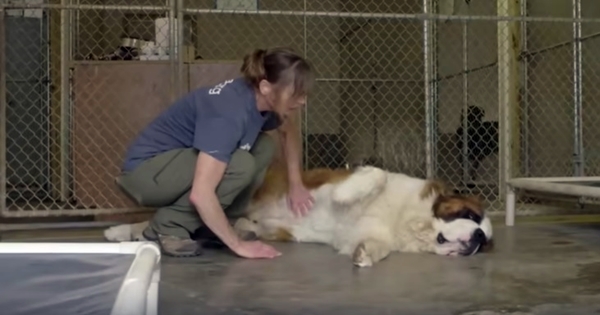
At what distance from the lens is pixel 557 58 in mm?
5363

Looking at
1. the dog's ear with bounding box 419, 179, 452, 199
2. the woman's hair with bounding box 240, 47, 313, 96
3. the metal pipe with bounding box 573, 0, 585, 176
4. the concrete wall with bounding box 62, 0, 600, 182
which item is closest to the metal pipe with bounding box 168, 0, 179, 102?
the woman's hair with bounding box 240, 47, 313, 96

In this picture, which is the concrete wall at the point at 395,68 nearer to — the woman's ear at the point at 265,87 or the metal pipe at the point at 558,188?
the metal pipe at the point at 558,188

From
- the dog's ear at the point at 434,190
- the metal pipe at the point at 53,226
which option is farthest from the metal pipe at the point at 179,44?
the dog's ear at the point at 434,190

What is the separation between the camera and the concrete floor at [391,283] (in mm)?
1892

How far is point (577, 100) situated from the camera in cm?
477

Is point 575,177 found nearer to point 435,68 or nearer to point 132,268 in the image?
point 435,68

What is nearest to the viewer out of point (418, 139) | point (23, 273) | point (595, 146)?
point (23, 273)

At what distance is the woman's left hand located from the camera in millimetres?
3062

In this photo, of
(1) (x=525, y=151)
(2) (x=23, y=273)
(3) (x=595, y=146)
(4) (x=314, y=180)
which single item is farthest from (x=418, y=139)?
(2) (x=23, y=273)

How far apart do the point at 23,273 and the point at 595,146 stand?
4.31 meters

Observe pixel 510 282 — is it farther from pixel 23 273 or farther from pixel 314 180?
pixel 23 273

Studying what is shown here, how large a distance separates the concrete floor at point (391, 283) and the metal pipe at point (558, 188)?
0.21 metres

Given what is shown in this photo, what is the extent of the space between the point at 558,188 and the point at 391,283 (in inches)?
50.4

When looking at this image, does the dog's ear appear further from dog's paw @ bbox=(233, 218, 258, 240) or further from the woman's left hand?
dog's paw @ bbox=(233, 218, 258, 240)
